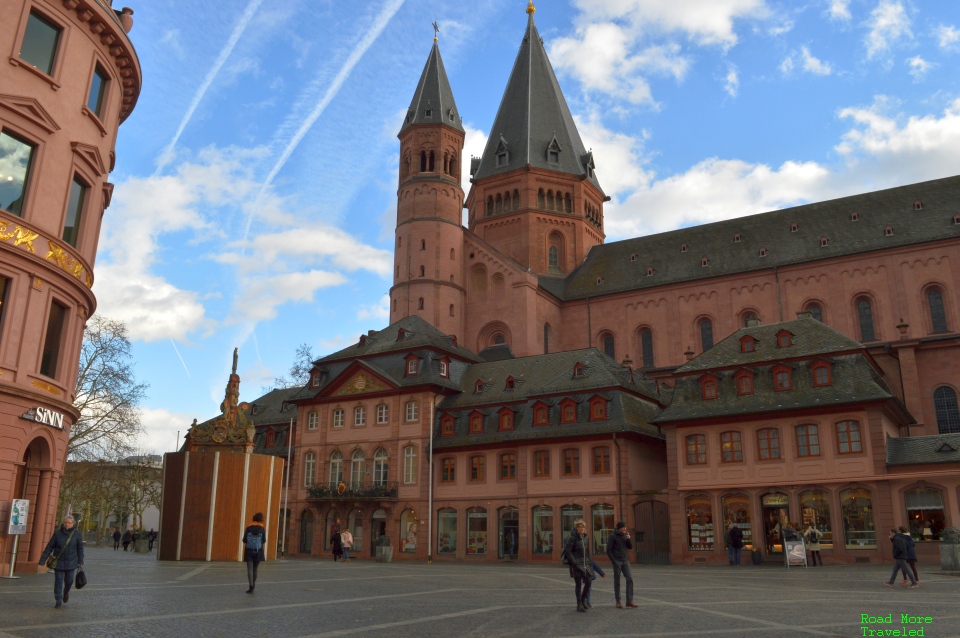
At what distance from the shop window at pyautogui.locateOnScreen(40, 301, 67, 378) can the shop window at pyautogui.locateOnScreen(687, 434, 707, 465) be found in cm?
2655

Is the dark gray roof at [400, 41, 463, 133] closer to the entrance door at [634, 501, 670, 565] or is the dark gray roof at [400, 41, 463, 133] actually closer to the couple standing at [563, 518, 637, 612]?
the entrance door at [634, 501, 670, 565]

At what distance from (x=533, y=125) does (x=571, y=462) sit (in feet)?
136

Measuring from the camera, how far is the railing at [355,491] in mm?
47159

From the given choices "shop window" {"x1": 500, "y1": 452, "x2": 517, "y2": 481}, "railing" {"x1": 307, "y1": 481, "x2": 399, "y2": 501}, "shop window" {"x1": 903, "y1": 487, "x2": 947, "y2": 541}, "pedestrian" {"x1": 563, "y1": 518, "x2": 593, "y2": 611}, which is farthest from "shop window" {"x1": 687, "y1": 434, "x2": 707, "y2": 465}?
"pedestrian" {"x1": 563, "y1": 518, "x2": 593, "y2": 611}

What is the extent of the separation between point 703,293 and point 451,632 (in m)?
51.2

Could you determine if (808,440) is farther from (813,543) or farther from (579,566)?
(579,566)

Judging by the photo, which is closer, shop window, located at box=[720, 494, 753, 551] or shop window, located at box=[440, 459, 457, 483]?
shop window, located at box=[720, 494, 753, 551]

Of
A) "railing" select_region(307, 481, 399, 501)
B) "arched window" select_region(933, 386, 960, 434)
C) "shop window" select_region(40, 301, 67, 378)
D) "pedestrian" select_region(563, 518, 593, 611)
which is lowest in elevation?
"pedestrian" select_region(563, 518, 593, 611)

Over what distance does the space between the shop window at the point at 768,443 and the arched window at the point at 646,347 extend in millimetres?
23498

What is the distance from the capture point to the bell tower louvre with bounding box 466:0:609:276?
237 feet

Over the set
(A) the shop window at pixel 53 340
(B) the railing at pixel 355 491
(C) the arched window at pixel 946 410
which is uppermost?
(C) the arched window at pixel 946 410

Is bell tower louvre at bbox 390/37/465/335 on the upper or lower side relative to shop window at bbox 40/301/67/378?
upper

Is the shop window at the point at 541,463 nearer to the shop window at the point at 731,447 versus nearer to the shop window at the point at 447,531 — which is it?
the shop window at the point at 447,531

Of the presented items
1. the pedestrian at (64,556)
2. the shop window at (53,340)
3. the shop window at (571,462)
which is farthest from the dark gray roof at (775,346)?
the pedestrian at (64,556)
